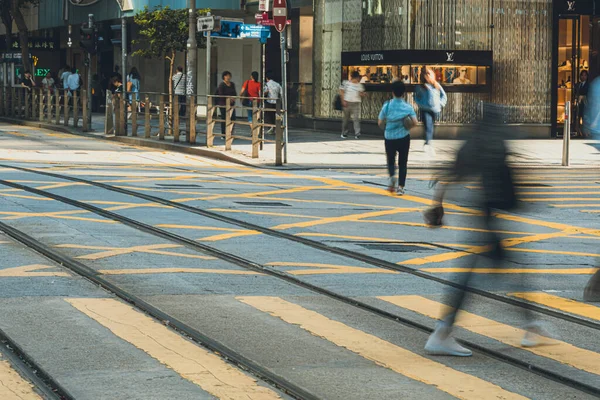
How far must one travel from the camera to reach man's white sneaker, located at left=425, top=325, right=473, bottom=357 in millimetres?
6668

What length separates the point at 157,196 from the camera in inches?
626

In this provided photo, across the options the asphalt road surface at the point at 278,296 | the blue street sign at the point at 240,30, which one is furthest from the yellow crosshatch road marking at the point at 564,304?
the blue street sign at the point at 240,30

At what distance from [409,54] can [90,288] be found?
22137 millimetres

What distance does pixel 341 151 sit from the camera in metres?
26.5

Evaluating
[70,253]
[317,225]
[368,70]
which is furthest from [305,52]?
[70,253]

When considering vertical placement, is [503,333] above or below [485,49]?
below

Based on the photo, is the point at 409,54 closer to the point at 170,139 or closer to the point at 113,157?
the point at 170,139

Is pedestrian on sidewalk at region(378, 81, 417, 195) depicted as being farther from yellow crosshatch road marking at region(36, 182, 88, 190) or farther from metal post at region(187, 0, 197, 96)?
metal post at region(187, 0, 197, 96)

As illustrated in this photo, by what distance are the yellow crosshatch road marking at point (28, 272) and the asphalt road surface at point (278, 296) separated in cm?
2

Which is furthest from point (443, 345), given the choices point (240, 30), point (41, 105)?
point (41, 105)

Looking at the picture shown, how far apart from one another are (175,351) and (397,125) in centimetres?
1075

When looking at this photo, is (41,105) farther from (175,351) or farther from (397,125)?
(175,351)

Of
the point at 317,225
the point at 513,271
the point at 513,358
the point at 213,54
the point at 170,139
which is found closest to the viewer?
the point at 513,358

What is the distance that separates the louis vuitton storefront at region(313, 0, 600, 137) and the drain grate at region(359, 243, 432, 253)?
18204mm
